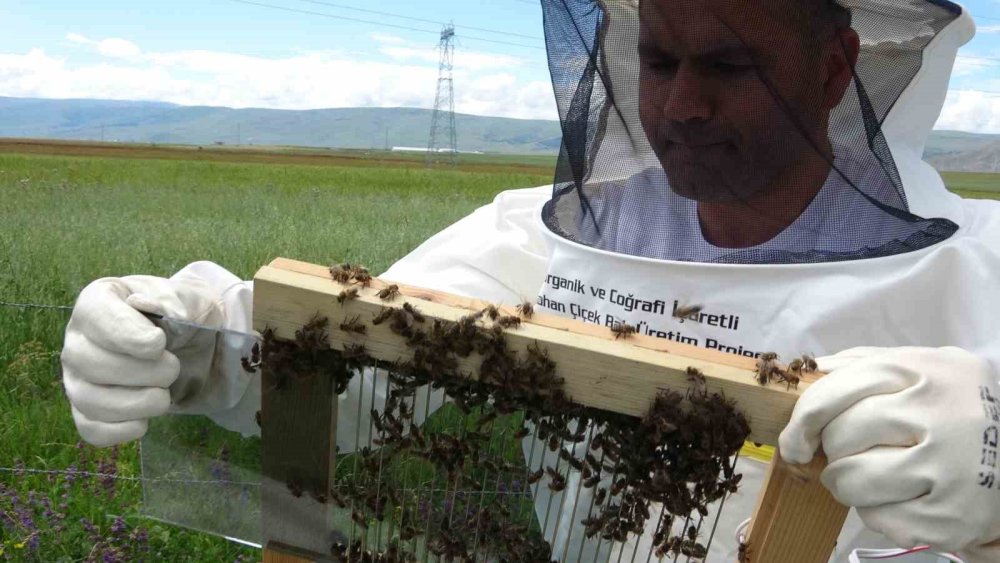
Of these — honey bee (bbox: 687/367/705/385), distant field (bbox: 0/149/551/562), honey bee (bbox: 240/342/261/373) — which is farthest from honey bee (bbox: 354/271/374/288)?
distant field (bbox: 0/149/551/562)

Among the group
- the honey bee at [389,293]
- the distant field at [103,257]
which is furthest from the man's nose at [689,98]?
the distant field at [103,257]

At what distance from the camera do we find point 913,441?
125cm

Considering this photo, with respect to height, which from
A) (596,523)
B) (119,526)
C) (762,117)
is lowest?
(119,526)

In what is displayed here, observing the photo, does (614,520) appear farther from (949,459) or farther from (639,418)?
(949,459)

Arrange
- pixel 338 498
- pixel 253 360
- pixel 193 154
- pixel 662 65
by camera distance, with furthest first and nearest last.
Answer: pixel 193 154 → pixel 662 65 → pixel 338 498 → pixel 253 360

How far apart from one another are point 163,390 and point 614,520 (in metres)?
1.14

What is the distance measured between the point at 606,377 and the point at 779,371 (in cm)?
33

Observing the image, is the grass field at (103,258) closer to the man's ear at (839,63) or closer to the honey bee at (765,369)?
the honey bee at (765,369)

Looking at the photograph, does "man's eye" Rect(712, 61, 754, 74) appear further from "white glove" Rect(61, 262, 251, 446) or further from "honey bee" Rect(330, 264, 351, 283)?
"white glove" Rect(61, 262, 251, 446)

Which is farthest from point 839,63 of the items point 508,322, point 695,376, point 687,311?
point 508,322

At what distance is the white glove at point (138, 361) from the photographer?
5.46 ft

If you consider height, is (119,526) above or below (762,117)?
below

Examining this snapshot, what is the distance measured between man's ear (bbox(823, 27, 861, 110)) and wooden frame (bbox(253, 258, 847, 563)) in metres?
0.90

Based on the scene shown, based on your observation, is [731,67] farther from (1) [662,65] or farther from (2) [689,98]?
(1) [662,65]
